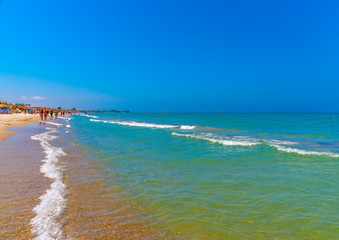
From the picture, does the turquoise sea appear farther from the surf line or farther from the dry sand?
the dry sand

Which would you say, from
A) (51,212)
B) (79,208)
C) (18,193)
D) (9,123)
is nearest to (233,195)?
(79,208)

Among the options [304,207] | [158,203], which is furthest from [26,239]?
[304,207]

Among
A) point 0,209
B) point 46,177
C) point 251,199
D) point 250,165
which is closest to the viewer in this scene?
point 0,209

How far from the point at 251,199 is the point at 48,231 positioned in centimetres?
485

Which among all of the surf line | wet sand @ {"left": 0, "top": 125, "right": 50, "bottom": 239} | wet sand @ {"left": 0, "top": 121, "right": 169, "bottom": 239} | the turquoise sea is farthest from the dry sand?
the turquoise sea

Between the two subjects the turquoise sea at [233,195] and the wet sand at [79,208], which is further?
the turquoise sea at [233,195]

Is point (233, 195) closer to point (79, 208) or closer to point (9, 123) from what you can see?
point (79, 208)

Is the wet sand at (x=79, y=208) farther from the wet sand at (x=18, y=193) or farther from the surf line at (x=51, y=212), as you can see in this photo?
the surf line at (x=51, y=212)

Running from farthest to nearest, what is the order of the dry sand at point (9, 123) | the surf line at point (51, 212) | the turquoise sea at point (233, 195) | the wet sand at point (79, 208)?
the dry sand at point (9, 123), the turquoise sea at point (233, 195), the wet sand at point (79, 208), the surf line at point (51, 212)

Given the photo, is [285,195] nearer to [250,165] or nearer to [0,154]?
[250,165]

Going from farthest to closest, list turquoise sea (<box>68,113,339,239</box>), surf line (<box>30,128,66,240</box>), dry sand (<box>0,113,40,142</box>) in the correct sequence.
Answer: dry sand (<box>0,113,40,142</box>), turquoise sea (<box>68,113,339,239</box>), surf line (<box>30,128,66,240</box>)

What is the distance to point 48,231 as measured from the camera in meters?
4.02

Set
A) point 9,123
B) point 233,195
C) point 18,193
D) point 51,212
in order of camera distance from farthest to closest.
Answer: point 9,123
point 233,195
point 18,193
point 51,212

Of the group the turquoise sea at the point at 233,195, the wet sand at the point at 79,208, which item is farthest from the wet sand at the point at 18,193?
the turquoise sea at the point at 233,195
